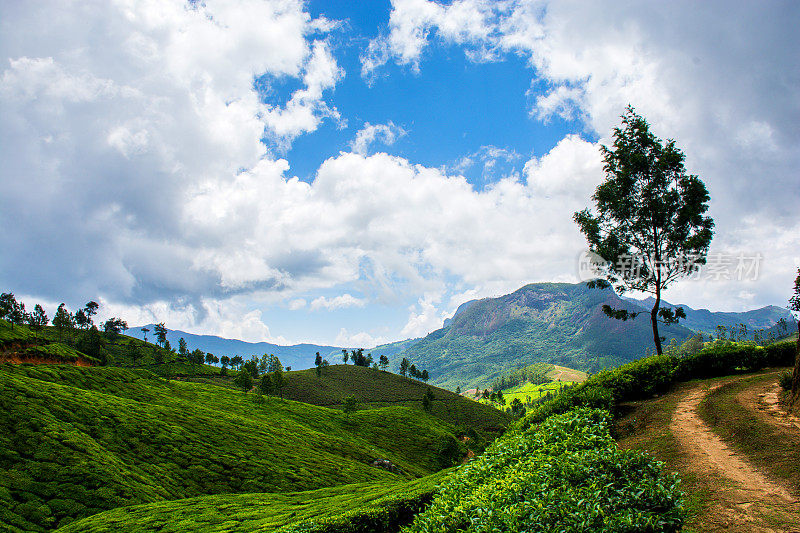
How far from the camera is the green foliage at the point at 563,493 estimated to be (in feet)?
19.9

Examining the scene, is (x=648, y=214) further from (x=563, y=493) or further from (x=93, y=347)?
(x=93, y=347)

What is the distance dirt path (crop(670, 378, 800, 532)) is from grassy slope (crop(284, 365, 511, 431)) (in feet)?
470

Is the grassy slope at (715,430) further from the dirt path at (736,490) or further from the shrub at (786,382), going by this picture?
the shrub at (786,382)

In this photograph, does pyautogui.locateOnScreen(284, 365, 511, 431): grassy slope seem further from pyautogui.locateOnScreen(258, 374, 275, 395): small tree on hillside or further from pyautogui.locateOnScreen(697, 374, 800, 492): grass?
pyautogui.locateOnScreen(697, 374, 800, 492): grass

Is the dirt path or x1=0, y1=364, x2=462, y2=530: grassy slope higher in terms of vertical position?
the dirt path

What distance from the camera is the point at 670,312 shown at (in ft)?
85.8

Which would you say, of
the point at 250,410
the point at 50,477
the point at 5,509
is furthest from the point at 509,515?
the point at 250,410

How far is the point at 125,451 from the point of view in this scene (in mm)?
37219

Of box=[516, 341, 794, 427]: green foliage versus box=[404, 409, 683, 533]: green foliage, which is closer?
box=[404, 409, 683, 533]: green foliage

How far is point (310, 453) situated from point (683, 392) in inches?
2010

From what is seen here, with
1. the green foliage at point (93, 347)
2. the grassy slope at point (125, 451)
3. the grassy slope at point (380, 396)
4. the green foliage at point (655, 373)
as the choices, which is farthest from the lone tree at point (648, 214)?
the green foliage at point (93, 347)

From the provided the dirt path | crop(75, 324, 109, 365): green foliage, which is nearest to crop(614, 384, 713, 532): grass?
the dirt path

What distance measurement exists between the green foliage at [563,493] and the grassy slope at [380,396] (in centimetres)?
14445

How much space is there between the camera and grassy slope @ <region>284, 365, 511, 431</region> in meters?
152
